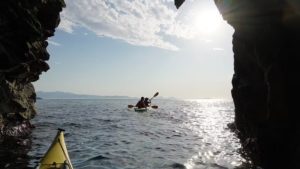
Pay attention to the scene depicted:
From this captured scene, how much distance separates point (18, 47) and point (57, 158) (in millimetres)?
10640

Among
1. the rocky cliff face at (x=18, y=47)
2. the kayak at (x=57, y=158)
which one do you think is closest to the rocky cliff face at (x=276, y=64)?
the kayak at (x=57, y=158)

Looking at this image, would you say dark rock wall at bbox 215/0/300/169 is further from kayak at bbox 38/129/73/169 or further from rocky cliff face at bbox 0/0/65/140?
rocky cliff face at bbox 0/0/65/140

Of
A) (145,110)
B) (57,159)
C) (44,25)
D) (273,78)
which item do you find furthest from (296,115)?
(145,110)

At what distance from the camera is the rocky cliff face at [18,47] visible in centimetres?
2098

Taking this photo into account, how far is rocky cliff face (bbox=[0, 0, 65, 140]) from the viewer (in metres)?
21.0

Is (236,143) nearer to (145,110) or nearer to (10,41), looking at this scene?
(10,41)

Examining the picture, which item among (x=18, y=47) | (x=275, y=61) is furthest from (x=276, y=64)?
(x=18, y=47)

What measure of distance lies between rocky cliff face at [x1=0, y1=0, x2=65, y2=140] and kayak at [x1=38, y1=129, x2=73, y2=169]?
786cm

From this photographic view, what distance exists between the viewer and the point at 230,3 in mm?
15656

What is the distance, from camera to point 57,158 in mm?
14797

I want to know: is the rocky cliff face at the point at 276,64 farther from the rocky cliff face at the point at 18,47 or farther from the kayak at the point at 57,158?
the rocky cliff face at the point at 18,47

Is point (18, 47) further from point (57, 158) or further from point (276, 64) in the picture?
point (276, 64)

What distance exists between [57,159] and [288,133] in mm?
9901

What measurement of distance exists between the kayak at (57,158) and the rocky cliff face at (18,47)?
7855 mm
